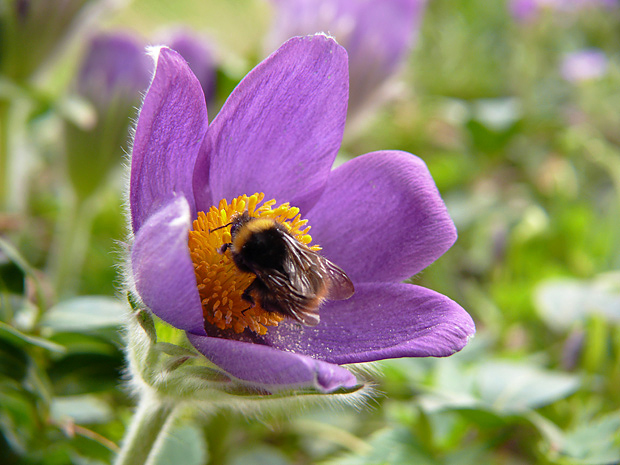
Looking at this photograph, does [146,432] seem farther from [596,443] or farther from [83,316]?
[596,443]

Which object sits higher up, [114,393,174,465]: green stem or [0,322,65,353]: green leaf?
[0,322,65,353]: green leaf

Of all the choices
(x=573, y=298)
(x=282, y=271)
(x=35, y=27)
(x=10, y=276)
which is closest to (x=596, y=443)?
(x=573, y=298)

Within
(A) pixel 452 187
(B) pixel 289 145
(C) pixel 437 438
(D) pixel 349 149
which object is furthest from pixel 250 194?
(D) pixel 349 149

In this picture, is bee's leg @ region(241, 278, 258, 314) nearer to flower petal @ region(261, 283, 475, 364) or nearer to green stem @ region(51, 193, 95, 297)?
flower petal @ region(261, 283, 475, 364)

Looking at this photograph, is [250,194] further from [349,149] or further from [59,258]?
[349,149]

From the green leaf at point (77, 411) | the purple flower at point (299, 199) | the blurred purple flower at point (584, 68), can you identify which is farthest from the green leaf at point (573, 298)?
the blurred purple flower at point (584, 68)

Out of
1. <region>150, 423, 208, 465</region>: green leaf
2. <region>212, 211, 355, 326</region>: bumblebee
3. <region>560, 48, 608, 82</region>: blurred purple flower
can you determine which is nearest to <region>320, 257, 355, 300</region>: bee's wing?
<region>212, 211, 355, 326</region>: bumblebee
